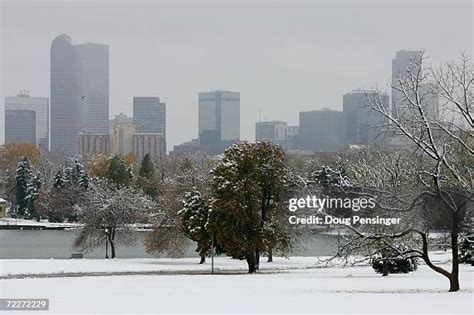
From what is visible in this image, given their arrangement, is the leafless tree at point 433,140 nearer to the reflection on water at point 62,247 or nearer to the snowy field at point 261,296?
the snowy field at point 261,296

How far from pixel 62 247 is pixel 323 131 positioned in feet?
388

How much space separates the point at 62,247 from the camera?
62.1 meters

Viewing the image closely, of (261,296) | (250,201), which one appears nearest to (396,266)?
(250,201)

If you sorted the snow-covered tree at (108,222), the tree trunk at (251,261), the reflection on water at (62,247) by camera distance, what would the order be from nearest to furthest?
the tree trunk at (251,261) → the snow-covered tree at (108,222) → the reflection on water at (62,247)

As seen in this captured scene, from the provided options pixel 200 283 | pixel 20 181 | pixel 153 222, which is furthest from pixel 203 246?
pixel 20 181

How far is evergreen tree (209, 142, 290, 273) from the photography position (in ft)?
128

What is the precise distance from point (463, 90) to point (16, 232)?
2714 inches

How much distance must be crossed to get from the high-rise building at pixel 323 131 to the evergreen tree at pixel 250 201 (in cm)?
9634

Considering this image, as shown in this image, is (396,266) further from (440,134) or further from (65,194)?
(65,194)

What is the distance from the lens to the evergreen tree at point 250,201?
3903 cm

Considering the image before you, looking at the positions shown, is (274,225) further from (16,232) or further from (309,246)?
(16,232)

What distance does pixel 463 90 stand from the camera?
21.3 m

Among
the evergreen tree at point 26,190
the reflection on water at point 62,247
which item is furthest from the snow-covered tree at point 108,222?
the evergreen tree at point 26,190

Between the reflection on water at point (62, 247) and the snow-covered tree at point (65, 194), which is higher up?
the snow-covered tree at point (65, 194)
